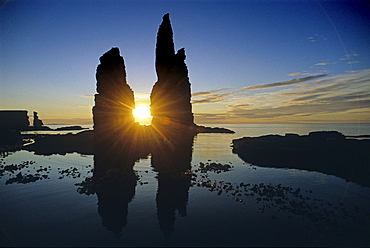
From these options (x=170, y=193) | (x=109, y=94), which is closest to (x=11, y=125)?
(x=109, y=94)

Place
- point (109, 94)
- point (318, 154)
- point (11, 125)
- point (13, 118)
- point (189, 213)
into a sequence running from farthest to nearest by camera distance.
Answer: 1. point (13, 118)
2. point (11, 125)
3. point (109, 94)
4. point (318, 154)
5. point (189, 213)

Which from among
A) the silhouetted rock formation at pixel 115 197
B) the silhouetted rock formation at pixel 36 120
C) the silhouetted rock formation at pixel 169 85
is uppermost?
the silhouetted rock formation at pixel 169 85

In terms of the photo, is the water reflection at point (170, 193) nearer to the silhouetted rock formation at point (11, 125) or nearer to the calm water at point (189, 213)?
the calm water at point (189, 213)

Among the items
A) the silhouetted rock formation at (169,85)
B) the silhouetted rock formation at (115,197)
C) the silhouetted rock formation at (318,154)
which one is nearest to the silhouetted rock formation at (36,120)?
the silhouetted rock formation at (169,85)

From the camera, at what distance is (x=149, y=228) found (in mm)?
12953

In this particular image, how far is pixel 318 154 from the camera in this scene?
34.2m

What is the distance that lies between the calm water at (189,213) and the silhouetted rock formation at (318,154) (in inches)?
206

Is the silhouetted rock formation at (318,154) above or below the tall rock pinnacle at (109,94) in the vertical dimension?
below

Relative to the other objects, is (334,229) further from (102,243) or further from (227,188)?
(102,243)

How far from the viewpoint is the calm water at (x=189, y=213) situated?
11742 millimetres

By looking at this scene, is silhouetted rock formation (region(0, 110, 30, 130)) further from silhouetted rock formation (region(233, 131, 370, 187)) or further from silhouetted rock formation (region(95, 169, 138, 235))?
silhouetted rock formation (region(233, 131, 370, 187))

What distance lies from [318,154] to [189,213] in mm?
30284

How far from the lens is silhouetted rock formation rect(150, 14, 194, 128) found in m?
58.9

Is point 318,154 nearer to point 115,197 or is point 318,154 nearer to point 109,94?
point 115,197
